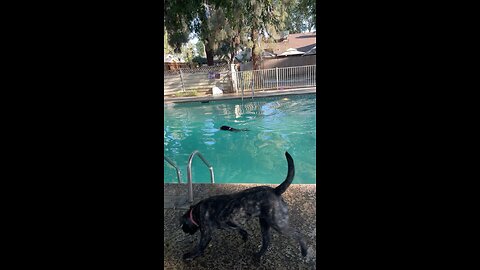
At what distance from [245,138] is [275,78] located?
8581mm

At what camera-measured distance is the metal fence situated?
56.4ft

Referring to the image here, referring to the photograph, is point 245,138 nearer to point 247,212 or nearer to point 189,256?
point 189,256

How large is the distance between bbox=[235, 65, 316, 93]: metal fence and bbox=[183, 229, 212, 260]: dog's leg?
47.4 feet

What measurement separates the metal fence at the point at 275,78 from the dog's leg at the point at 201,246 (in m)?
14.4

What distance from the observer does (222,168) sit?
8508 mm

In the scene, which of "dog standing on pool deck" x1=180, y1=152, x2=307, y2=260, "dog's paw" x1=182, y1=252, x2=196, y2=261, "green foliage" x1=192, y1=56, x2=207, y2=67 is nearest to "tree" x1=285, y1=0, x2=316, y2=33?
"dog standing on pool deck" x1=180, y1=152, x2=307, y2=260

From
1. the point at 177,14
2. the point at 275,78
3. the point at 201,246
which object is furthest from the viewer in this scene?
the point at 275,78

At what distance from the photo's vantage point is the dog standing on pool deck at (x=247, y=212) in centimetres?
244

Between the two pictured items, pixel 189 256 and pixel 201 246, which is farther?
pixel 189 256

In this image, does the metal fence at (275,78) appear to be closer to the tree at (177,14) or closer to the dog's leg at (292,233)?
the tree at (177,14)

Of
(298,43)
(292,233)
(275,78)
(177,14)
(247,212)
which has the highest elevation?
(298,43)

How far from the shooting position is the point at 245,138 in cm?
1062

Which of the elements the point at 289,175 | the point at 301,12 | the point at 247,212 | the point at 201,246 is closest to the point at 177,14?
the point at 289,175
